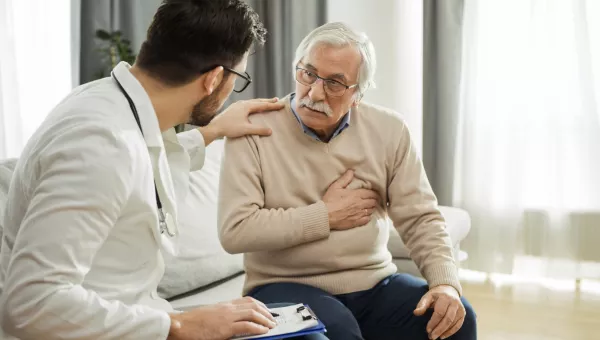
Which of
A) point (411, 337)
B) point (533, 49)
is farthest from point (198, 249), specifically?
point (533, 49)

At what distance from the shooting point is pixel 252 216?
5.75 ft

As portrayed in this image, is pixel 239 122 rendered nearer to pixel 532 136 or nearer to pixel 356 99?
pixel 356 99

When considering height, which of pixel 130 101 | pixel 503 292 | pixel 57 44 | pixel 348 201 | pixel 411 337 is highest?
pixel 57 44

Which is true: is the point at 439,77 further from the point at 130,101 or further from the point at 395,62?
the point at 130,101

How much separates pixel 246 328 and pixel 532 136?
2552 millimetres

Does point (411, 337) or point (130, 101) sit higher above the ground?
point (130, 101)

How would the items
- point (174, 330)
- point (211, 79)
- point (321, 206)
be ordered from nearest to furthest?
point (174, 330), point (211, 79), point (321, 206)

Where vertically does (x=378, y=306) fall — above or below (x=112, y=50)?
below

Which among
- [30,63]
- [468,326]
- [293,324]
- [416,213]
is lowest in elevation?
[468,326]

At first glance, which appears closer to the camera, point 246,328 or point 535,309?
point 246,328

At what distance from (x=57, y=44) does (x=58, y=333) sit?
2.48 metres

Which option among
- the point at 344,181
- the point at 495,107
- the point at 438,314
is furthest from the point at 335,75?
the point at 495,107

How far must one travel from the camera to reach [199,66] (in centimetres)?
131

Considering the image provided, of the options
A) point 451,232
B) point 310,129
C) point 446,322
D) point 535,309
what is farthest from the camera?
point 535,309
